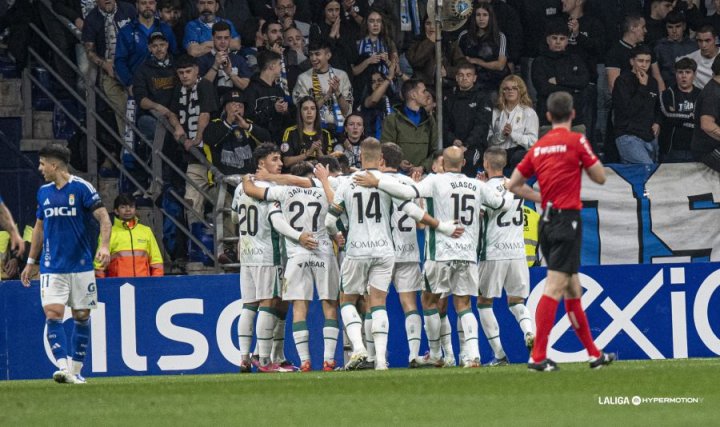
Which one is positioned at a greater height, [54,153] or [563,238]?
[54,153]

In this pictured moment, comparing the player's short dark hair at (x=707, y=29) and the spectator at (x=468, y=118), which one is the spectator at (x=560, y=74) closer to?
the spectator at (x=468, y=118)

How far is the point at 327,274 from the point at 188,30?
5.80m

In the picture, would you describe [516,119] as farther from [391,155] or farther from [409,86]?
[391,155]

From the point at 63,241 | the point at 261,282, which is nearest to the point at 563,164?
the point at 261,282

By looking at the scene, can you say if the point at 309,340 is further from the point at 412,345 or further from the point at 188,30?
the point at 188,30

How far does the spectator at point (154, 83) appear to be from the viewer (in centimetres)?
1877

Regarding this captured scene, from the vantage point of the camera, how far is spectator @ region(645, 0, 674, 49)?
68.1ft

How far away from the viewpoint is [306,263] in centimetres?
1514

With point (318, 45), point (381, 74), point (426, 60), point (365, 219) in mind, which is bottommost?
point (365, 219)

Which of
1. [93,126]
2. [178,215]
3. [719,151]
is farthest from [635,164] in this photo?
[93,126]

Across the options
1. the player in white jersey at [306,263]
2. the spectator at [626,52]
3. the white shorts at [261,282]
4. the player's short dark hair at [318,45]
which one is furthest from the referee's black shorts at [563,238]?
the spectator at [626,52]

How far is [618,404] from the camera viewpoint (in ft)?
31.5

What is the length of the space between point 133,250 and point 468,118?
4906mm

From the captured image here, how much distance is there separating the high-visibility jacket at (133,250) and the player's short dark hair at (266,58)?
285 cm
